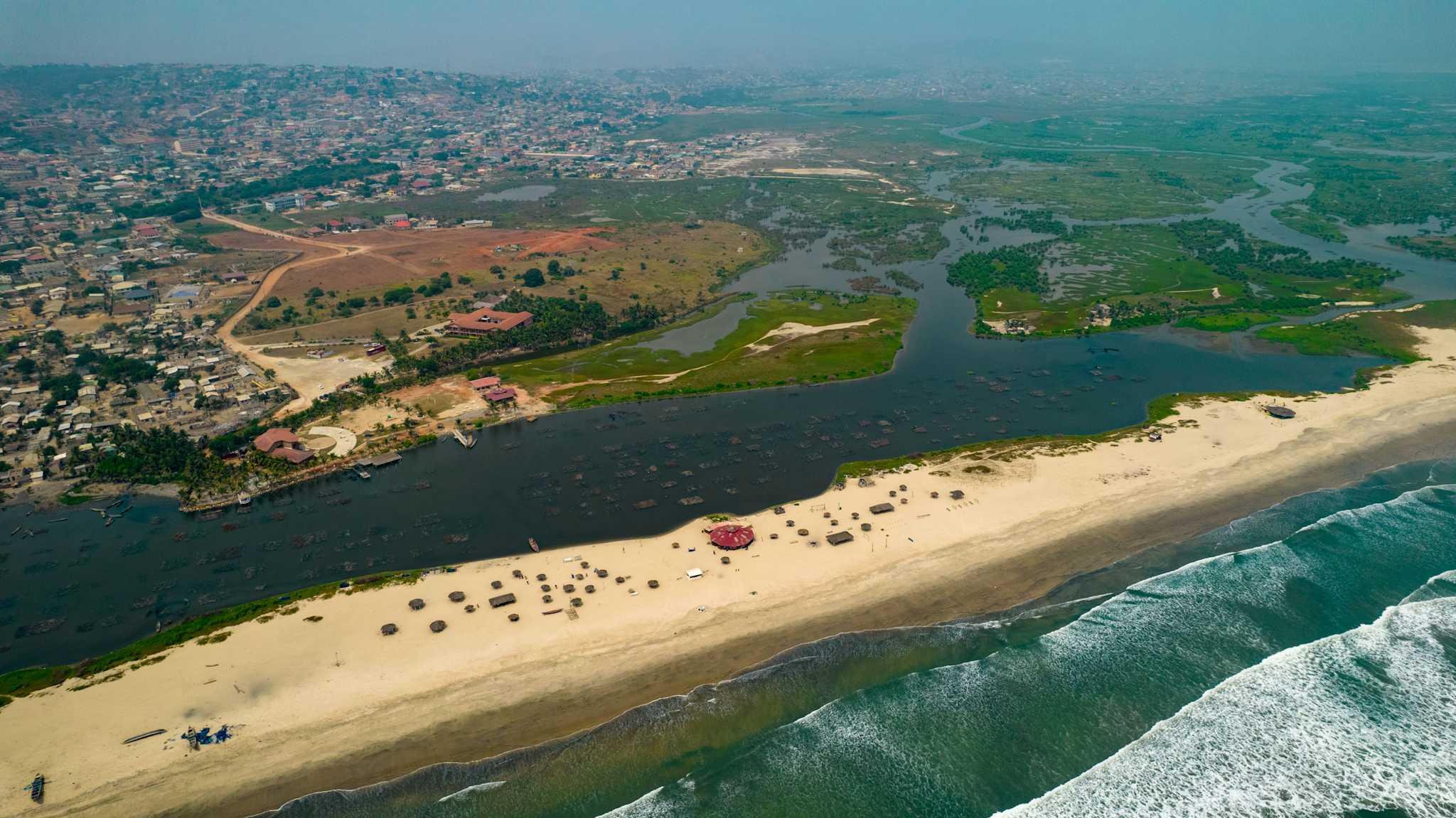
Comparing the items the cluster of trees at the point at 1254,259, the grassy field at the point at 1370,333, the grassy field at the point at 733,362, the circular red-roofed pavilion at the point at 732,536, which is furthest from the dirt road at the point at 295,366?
the cluster of trees at the point at 1254,259

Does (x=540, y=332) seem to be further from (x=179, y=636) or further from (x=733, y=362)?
(x=179, y=636)

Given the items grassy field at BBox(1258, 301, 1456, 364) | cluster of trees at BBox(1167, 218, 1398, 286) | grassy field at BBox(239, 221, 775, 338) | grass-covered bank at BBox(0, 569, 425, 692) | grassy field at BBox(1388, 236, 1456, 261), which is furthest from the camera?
grassy field at BBox(1388, 236, 1456, 261)

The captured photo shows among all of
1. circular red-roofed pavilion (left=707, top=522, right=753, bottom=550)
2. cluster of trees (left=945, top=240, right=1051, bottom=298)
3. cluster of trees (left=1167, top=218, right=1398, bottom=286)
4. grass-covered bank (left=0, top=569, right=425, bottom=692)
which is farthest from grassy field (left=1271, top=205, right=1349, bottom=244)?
grass-covered bank (left=0, top=569, right=425, bottom=692)

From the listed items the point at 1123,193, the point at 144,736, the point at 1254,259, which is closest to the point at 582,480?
the point at 144,736

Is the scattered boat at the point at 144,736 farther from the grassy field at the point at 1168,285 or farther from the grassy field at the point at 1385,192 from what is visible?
the grassy field at the point at 1385,192

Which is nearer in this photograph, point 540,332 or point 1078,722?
point 1078,722

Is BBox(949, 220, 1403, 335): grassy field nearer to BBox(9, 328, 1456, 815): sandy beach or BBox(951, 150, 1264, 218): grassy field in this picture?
BBox(951, 150, 1264, 218): grassy field

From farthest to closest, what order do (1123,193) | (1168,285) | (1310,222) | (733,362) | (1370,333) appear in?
(1123,193) → (1310,222) → (1168,285) → (1370,333) → (733,362)
